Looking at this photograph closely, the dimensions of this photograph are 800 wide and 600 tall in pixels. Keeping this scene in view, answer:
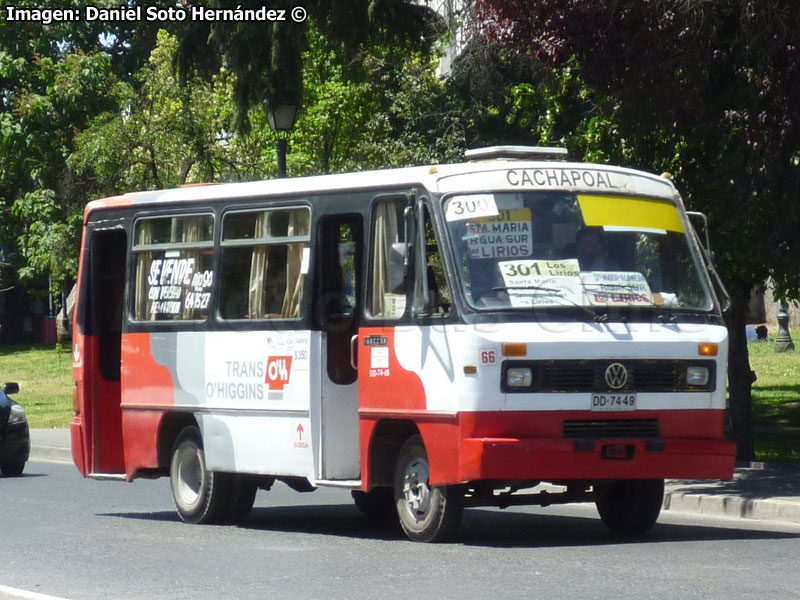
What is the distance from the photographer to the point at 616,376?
34.1 feet

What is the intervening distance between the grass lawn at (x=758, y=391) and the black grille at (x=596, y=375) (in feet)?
21.9

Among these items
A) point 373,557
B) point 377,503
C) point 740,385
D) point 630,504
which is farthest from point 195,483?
point 740,385

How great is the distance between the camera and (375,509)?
13227mm

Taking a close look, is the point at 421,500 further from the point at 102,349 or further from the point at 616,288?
the point at 102,349

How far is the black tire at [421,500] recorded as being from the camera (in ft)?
34.5

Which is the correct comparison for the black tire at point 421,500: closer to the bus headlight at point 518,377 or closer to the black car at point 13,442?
the bus headlight at point 518,377

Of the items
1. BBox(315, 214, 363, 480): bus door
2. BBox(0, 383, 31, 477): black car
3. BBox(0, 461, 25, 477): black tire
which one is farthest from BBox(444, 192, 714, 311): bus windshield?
BBox(0, 461, 25, 477): black tire

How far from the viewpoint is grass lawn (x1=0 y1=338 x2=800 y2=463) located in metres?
19.4

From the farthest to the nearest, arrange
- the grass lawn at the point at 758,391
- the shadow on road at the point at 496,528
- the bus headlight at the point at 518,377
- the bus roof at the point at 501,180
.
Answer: the grass lawn at the point at 758,391 → the shadow on road at the point at 496,528 → the bus roof at the point at 501,180 → the bus headlight at the point at 518,377

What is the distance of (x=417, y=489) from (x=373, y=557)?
89 centimetres

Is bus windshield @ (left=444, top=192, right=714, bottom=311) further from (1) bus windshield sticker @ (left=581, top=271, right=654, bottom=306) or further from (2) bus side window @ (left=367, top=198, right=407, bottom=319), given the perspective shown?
(2) bus side window @ (left=367, top=198, right=407, bottom=319)

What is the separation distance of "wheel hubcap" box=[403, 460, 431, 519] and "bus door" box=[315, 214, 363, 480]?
2.52 ft

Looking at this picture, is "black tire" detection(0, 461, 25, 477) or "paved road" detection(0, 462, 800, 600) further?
"black tire" detection(0, 461, 25, 477)

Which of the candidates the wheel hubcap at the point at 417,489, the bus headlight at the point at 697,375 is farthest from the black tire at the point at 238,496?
the bus headlight at the point at 697,375
